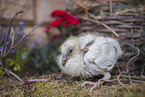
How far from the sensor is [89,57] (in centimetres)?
109

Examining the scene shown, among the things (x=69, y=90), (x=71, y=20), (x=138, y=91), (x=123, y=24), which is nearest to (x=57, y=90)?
(x=69, y=90)

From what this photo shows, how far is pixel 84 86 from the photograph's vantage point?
1113 millimetres

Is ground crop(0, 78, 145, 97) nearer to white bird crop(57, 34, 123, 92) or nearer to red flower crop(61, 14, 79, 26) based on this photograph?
white bird crop(57, 34, 123, 92)

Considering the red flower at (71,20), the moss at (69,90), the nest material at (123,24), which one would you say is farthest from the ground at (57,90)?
the red flower at (71,20)

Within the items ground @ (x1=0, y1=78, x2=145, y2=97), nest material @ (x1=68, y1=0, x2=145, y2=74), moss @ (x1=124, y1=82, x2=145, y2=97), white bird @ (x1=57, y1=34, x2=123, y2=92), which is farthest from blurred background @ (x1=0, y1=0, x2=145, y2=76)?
moss @ (x1=124, y1=82, x2=145, y2=97)

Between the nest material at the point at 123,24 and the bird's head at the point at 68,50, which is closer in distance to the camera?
the bird's head at the point at 68,50

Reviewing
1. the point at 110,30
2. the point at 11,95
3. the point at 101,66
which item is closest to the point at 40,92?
the point at 11,95

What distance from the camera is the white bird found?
110 cm

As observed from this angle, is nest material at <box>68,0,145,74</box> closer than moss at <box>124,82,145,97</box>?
No

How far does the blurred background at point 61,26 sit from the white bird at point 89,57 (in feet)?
0.94

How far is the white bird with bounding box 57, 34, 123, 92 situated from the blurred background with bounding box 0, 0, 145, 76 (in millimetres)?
288

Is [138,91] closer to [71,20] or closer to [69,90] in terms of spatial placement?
[69,90]

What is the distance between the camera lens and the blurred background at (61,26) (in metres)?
1.39

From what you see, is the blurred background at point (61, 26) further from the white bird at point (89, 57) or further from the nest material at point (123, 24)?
the white bird at point (89, 57)
